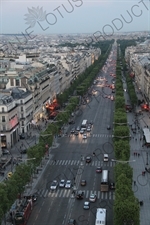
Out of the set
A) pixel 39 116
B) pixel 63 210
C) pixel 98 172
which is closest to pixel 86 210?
pixel 63 210

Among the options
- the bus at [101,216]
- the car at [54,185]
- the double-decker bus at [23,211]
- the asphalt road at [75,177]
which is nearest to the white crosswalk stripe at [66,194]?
the asphalt road at [75,177]

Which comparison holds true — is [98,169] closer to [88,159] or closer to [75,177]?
[75,177]

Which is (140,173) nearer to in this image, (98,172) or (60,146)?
(98,172)

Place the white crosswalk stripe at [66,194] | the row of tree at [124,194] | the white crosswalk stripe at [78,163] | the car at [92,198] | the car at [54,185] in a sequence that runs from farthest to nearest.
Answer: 1. the white crosswalk stripe at [78,163]
2. the car at [54,185]
3. the white crosswalk stripe at [66,194]
4. the car at [92,198]
5. the row of tree at [124,194]

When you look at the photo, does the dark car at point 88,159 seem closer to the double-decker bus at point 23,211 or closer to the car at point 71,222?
the double-decker bus at point 23,211

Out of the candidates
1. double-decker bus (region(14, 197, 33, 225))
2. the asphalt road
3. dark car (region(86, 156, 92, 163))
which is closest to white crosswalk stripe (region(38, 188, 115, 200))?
the asphalt road
